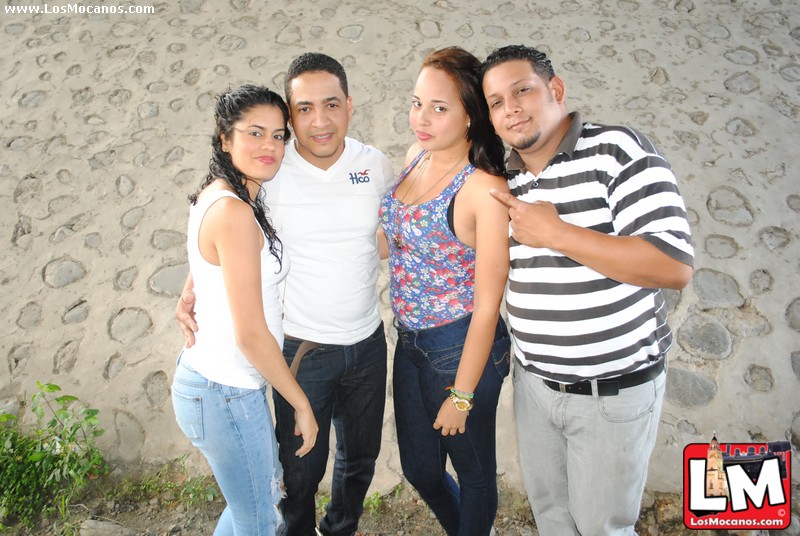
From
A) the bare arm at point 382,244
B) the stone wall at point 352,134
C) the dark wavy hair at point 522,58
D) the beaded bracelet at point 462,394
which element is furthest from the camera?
the stone wall at point 352,134

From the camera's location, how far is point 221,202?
1777 millimetres

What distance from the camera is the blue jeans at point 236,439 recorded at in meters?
1.88

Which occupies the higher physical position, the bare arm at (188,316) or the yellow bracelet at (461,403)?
the bare arm at (188,316)

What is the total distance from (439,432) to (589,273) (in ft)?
2.79

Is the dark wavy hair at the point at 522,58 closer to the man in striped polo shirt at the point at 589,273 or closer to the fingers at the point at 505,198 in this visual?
the man in striped polo shirt at the point at 589,273

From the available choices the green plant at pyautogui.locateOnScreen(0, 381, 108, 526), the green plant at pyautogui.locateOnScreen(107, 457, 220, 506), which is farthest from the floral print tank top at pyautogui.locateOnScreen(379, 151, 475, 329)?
the green plant at pyautogui.locateOnScreen(0, 381, 108, 526)

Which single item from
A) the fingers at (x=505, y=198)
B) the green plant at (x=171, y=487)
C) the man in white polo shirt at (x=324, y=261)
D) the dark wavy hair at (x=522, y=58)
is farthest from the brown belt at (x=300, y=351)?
the green plant at (x=171, y=487)

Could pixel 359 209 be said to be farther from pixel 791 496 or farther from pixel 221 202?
pixel 791 496

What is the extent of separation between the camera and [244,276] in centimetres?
176

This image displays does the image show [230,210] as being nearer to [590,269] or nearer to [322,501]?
[590,269]

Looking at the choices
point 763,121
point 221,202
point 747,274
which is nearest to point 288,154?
point 221,202

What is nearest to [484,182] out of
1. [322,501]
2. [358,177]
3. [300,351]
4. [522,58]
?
[522,58]

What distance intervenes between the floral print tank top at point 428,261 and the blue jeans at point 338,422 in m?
0.26

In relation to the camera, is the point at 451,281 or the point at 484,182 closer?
the point at 484,182
